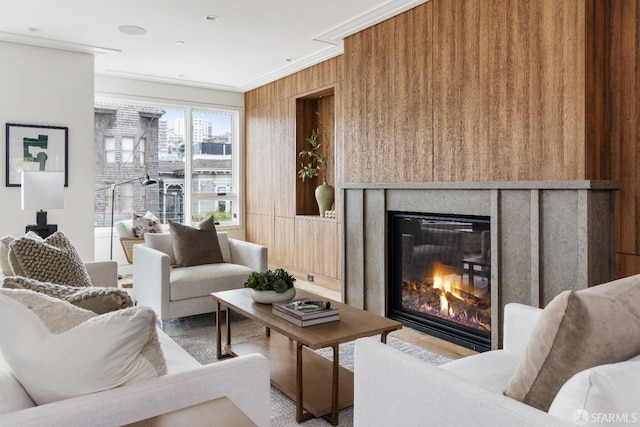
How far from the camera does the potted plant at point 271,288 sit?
2.74 meters

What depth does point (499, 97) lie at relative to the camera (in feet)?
10.2

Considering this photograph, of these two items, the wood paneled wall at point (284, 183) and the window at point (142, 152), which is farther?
the window at point (142, 152)

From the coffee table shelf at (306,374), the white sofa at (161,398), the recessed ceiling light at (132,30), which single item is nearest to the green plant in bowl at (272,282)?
the coffee table shelf at (306,374)

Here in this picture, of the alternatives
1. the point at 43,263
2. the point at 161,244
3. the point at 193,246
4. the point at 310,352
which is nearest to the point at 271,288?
the point at 310,352

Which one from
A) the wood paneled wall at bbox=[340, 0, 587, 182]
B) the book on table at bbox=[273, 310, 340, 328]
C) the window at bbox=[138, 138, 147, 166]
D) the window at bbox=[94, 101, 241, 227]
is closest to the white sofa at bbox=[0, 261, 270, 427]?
the book on table at bbox=[273, 310, 340, 328]

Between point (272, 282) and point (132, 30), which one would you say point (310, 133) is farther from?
point (272, 282)

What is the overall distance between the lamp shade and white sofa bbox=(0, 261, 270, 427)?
2.53 m

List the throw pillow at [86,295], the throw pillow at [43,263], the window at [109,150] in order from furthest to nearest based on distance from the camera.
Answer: the window at [109,150], the throw pillow at [43,263], the throw pillow at [86,295]

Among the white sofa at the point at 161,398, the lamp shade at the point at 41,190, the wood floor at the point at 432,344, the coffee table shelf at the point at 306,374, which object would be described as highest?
the lamp shade at the point at 41,190

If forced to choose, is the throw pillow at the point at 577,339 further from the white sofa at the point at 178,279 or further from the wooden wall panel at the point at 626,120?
the white sofa at the point at 178,279

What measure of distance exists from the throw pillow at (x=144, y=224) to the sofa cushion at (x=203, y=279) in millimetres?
2106

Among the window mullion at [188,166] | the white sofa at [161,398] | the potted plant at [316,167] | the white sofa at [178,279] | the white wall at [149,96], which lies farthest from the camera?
the window mullion at [188,166]

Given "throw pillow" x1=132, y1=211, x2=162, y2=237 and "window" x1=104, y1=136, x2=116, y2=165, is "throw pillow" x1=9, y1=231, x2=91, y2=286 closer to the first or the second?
"throw pillow" x1=132, y1=211, x2=162, y2=237

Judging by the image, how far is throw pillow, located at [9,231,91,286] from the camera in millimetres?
2119
